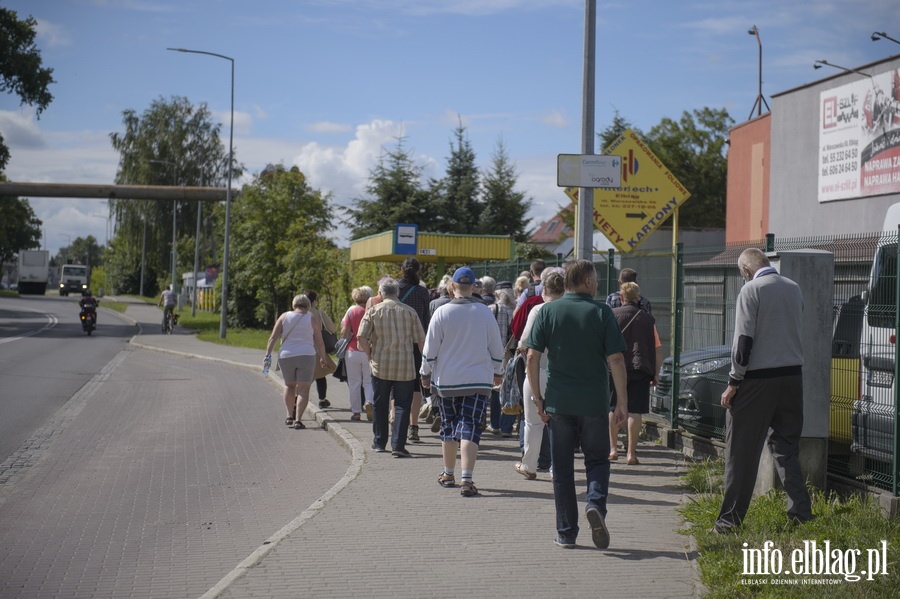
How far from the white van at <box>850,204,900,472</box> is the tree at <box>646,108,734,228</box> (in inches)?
2088

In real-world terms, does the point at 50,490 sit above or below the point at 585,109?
below

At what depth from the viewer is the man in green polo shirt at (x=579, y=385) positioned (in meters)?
6.41

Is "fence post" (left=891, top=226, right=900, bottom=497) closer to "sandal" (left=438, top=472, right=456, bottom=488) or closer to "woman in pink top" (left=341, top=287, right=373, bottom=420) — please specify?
"sandal" (left=438, top=472, right=456, bottom=488)

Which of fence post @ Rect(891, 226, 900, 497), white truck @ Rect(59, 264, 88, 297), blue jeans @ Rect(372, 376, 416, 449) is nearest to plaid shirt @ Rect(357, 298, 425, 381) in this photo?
blue jeans @ Rect(372, 376, 416, 449)

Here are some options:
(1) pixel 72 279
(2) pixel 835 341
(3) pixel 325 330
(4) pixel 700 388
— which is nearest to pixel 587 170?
(4) pixel 700 388

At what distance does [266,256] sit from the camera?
3672cm

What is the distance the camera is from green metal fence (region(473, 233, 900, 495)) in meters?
7.26

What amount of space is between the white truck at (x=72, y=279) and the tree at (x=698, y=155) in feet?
205

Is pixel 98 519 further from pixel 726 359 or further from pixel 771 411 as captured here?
pixel 726 359

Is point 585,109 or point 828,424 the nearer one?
point 828,424

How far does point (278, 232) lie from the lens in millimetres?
36969

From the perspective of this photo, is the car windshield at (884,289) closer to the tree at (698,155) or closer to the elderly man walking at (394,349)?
the elderly man walking at (394,349)

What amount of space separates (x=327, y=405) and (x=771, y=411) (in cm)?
946

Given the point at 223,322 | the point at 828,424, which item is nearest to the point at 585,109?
the point at 828,424
